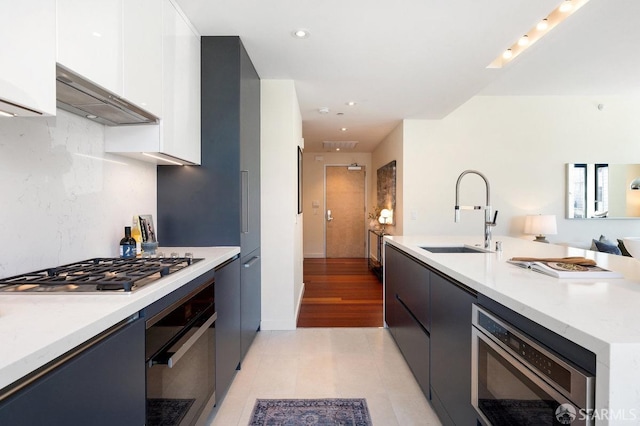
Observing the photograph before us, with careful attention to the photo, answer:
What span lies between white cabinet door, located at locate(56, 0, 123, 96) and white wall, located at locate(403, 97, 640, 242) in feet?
12.5

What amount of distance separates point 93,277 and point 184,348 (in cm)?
44

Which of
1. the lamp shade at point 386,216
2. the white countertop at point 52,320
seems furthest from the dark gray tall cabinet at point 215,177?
the lamp shade at point 386,216

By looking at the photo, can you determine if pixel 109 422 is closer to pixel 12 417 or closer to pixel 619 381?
pixel 12 417

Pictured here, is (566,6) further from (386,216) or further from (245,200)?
(386,216)

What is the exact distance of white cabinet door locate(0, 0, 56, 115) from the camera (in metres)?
0.87

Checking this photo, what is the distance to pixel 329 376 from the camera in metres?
2.26

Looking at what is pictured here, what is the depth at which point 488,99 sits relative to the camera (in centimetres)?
449

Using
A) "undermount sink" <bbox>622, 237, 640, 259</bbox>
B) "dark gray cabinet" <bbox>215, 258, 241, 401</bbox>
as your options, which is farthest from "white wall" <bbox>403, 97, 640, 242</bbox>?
"dark gray cabinet" <bbox>215, 258, 241, 401</bbox>

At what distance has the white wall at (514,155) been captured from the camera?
449 centimetres

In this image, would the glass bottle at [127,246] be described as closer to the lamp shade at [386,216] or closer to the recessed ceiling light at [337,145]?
the lamp shade at [386,216]

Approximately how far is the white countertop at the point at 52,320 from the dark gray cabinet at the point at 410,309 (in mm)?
1402

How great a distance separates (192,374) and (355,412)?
98 centimetres

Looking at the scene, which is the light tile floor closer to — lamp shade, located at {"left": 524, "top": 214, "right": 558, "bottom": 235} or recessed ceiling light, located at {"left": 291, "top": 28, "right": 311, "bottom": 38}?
recessed ceiling light, located at {"left": 291, "top": 28, "right": 311, "bottom": 38}

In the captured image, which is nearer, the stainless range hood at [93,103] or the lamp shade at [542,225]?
the stainless range hood at [93,103]
